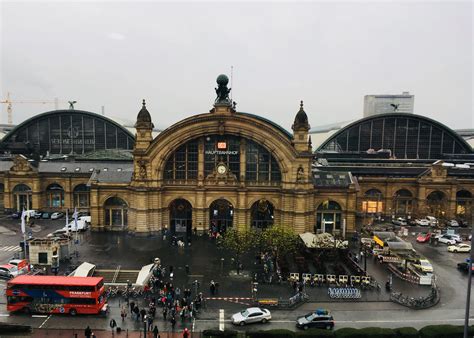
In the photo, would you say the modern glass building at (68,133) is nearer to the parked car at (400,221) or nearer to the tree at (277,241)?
the tree at (277,241)

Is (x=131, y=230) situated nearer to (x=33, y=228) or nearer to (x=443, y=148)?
(x=33, y=228)

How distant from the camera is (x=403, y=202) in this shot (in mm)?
73812

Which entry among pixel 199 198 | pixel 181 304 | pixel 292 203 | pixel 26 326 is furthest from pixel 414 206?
pixel 26 326

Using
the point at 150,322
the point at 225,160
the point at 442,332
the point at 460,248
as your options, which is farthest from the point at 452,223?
the point at 150,322

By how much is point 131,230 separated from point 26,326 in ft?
96.3

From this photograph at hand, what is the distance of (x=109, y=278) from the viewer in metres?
40.1

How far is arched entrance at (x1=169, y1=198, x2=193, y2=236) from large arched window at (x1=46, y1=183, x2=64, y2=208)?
2692 centimetres

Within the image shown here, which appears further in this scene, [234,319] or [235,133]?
[235,133]

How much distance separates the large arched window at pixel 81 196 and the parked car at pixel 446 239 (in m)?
60.8

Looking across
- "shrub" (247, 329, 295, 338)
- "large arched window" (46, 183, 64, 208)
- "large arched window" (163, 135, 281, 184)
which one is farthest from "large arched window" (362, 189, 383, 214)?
"large arched window" (46, 183, 64, 208)

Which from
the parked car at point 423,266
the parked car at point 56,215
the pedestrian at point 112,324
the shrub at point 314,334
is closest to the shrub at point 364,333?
the shrub at point 314,334

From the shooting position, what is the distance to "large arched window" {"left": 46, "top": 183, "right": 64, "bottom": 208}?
7312 centimetres

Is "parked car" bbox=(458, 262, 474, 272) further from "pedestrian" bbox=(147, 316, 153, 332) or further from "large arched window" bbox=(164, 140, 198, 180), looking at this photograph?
"large arched window" bbox=(164, 140, 198, 180)

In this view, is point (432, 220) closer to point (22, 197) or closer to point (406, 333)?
point (406, 333)
